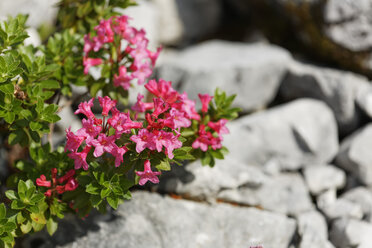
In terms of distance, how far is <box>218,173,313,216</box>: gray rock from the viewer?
426 cm

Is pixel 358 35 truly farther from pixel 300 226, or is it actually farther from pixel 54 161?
pixel 54 161

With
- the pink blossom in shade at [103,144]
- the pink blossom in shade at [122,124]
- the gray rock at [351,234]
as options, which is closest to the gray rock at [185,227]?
the gray rock at [351,234]

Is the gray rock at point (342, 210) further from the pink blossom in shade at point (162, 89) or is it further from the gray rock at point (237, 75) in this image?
the pink blossom in shade at point (162, 89)

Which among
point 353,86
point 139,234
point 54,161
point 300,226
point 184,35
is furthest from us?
point 184,35

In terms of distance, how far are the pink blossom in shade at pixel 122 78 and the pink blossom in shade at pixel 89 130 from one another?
846 mm

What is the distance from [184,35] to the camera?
25.7 ft

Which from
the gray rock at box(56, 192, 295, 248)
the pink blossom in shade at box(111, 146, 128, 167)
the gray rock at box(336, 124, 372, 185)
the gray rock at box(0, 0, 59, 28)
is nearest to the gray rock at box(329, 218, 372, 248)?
the gray rock at box(56, 192, 295, 248)

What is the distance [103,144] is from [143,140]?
27 cm

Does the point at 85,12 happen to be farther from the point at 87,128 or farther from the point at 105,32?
the point at 87,128

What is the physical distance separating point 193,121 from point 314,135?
2.29 metres

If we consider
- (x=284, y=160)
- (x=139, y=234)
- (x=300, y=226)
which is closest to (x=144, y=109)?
(x=139, y=234)

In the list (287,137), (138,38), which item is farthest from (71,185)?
(287,137)

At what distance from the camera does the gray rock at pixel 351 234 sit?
4145 millimetres

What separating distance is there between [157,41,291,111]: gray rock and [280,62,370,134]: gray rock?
233 millimetres
